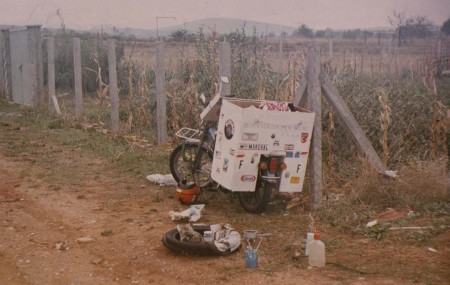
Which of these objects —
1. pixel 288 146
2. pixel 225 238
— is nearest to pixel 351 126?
pixel 288 146

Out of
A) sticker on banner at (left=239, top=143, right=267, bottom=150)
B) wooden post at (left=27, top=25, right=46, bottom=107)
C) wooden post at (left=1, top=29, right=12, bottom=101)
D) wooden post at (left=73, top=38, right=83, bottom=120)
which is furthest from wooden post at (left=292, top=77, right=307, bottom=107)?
wooden post at (left=1, top=29, right=12, bottom=101)

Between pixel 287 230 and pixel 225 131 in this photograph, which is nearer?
pixel 287 230

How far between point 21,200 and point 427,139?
546 cm

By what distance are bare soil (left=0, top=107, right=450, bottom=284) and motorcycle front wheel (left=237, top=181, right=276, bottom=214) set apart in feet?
0.34

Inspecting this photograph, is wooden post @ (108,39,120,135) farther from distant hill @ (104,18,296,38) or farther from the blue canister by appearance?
the blue canister

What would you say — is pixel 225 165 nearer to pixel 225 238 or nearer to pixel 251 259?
pixel 225 238

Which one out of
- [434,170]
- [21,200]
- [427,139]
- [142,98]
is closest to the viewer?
[434,170]

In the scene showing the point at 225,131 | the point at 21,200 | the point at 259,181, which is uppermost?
the point at 225,131

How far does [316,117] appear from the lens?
21.2ft

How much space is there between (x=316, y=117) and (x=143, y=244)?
94.0 inches

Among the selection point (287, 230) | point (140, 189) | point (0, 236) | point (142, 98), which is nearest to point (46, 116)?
point (142, 98)

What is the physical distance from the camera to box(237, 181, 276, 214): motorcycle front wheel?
6.32 metres

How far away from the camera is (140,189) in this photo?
763 centimetres

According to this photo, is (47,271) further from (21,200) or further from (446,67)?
(446,67)
